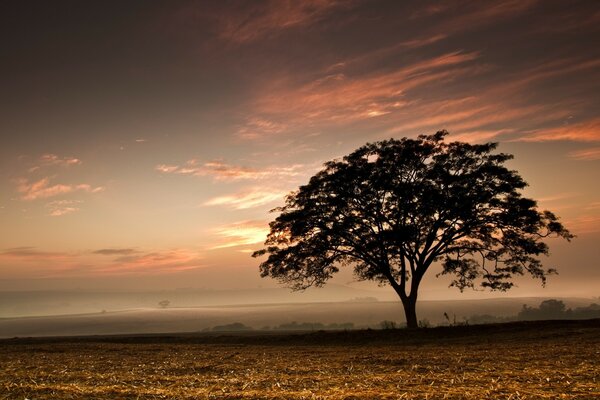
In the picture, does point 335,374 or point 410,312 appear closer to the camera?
point 335,374

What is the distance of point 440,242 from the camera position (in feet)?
123

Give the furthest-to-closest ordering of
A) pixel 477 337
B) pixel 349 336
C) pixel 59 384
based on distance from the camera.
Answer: pixel 349 336
pixel 477 337
pixel 59 384

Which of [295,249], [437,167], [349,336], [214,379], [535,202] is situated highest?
[437,167]

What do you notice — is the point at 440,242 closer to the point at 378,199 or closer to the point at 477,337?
the point at 378,199

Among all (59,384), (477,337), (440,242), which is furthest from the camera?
(440,242)

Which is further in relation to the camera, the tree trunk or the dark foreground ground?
the tree trunk

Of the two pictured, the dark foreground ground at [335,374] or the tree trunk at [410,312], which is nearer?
the dark foreground ground at [335,374]

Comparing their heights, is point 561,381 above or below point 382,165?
below

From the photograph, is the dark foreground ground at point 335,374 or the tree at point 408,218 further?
the tree at point 408,218

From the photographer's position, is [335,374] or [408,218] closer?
[335,374]

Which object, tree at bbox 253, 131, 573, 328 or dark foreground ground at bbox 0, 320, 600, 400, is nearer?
dark foreground ground at bbox 0, 320, 600, 400

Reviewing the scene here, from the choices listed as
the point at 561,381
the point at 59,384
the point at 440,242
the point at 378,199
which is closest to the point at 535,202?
the point at 440,242

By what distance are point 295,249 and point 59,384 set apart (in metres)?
26.6

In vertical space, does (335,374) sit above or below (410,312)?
above
